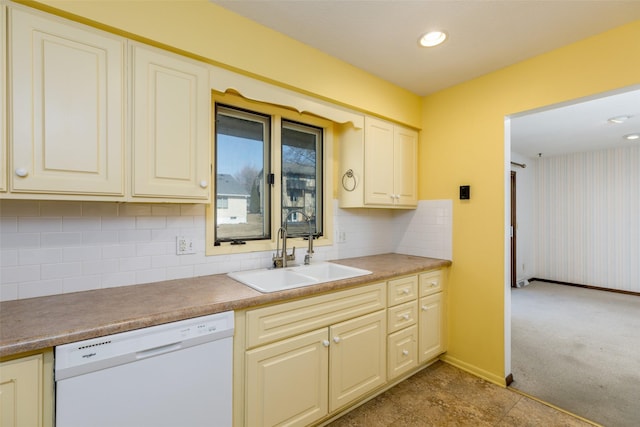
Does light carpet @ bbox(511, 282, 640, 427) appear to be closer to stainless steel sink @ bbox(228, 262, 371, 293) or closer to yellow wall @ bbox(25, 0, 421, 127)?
stainless steel sink @ bbox(228, 262, 371, 293)

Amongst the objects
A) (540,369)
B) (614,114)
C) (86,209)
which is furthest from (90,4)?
(614,114)

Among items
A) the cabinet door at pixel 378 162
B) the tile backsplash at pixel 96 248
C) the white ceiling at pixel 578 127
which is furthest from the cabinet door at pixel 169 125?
the white ceiling at pixel 578 127

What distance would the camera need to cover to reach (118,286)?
164 cm

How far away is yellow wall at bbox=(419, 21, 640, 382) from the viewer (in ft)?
6.81

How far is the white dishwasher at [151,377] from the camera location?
1073 millimetres

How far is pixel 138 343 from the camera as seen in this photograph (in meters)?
1.18

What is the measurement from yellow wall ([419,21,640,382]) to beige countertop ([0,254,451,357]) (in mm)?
1253

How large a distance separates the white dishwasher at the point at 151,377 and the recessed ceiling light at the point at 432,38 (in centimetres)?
208

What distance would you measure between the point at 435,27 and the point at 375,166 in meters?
1.08

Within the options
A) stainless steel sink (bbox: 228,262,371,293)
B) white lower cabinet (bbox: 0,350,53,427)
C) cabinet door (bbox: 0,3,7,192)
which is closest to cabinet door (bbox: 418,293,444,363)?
stainless steel sink (bbox: 228,262,371,293)

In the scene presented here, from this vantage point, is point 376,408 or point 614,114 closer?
point 376,408

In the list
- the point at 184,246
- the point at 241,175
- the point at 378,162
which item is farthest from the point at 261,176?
the point at 378,162

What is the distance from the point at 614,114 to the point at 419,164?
8.12ft

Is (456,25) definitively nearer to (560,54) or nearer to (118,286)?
(560,54)
